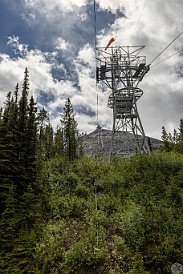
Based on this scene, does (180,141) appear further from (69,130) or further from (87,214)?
(87,214)

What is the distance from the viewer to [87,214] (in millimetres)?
15312

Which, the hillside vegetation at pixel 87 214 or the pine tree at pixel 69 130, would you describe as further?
the pine tree at pixel 69 130

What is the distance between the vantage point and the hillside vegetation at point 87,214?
11.0 meters

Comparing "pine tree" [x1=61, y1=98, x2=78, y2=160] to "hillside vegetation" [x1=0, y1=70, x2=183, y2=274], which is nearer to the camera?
"hillside vegetation" [x1=0, y1=70, x2=183, y2=274]

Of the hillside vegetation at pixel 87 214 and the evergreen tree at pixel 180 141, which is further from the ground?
the evergreen tree at pixel 180 141

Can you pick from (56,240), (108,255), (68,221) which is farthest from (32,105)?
(108,255)

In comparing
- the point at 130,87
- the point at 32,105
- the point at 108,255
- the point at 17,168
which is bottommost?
the point at 108,255

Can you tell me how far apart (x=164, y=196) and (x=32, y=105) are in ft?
60.8

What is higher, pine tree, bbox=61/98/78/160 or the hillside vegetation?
pine tree, bbox=61/98/78/160

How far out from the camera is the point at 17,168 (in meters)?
21.1

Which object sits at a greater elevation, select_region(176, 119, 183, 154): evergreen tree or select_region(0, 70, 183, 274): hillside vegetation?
select_region(176, 119, 183, 154): evergreen tree

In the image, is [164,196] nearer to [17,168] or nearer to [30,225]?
[30,225]

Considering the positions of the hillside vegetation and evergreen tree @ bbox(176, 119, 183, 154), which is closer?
the hillside vegetation

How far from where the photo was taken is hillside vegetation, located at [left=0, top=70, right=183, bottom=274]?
35.9 feet
